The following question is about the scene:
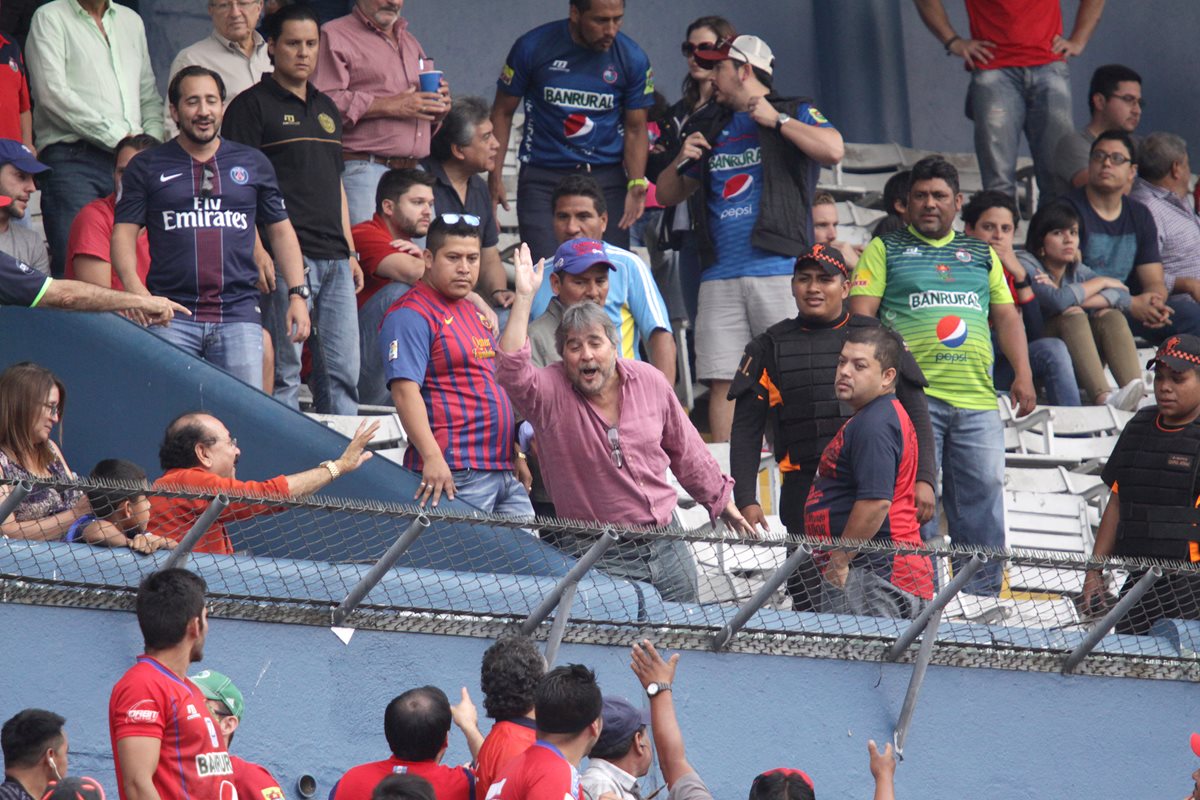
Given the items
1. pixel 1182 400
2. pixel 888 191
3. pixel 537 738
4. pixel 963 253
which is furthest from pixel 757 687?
pixel 888 191

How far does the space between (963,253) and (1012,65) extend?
3.24 meters

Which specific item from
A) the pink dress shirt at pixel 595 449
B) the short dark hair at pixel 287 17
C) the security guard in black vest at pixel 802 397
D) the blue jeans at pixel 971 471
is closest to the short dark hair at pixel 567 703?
the pink dress shirt at pixel 595 449

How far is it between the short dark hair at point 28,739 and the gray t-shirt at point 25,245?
357 cm

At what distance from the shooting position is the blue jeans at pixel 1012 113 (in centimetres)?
1057

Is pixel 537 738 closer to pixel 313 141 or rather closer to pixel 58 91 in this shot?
pixel 313 141

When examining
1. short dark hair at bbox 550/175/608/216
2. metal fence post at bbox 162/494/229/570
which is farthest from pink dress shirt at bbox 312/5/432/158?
metal fence post at bbox 162/494/229/570

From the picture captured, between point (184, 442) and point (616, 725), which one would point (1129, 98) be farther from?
point (616, 725)

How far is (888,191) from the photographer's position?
352 inches

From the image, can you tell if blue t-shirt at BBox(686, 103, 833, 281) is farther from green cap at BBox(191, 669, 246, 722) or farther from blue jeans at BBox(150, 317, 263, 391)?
green cap at BBox(191, 669, 246, 722)

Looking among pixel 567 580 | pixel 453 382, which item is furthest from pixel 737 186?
pixel 567 580

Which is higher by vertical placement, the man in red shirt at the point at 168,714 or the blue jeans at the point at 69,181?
the blue jeans at the point at 69,181

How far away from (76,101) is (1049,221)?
4803mm

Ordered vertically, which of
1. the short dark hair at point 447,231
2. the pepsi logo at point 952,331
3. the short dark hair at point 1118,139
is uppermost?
the short dark hair at point 447,231

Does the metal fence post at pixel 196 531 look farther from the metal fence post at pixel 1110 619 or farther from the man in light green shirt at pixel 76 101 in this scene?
the man in light green shirt at pixel 76 101
